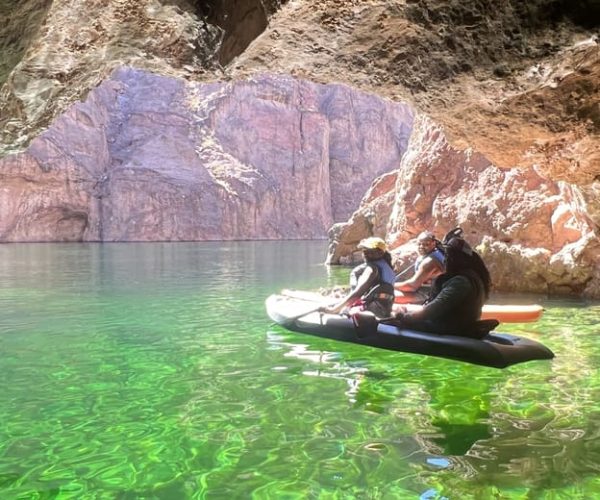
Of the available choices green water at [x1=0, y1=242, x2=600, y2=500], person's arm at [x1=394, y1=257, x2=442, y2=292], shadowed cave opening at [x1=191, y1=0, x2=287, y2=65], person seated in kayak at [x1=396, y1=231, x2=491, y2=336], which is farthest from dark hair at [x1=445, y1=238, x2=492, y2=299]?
shadowed cave opening at [x1=191, y1=0, x2=287, y2=65]

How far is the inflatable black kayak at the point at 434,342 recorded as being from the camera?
5.87 m

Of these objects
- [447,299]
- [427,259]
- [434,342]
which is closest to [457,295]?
[447,299]

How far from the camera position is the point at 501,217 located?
1323 cm

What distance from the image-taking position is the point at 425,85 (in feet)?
15.8

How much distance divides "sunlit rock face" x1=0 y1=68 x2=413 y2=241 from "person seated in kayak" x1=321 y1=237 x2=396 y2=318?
145 ft

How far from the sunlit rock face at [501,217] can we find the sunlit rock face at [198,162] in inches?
1515

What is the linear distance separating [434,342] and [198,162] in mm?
51713

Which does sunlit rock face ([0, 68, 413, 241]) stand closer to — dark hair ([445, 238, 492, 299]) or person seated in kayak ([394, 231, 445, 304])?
person seated in kayak ([394, 231, 445, 304])

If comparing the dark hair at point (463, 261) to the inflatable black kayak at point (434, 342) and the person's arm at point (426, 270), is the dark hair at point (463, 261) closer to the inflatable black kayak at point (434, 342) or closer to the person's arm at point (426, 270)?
the inflatable black kayak at point (434, 342)

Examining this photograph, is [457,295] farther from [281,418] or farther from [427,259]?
[281,418]

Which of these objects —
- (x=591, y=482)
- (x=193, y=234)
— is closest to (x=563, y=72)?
(x=591, y=482)

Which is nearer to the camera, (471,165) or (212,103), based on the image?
(471,165)

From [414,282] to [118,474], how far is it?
5.63m

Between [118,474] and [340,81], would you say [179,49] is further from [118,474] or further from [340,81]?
[118,474]
